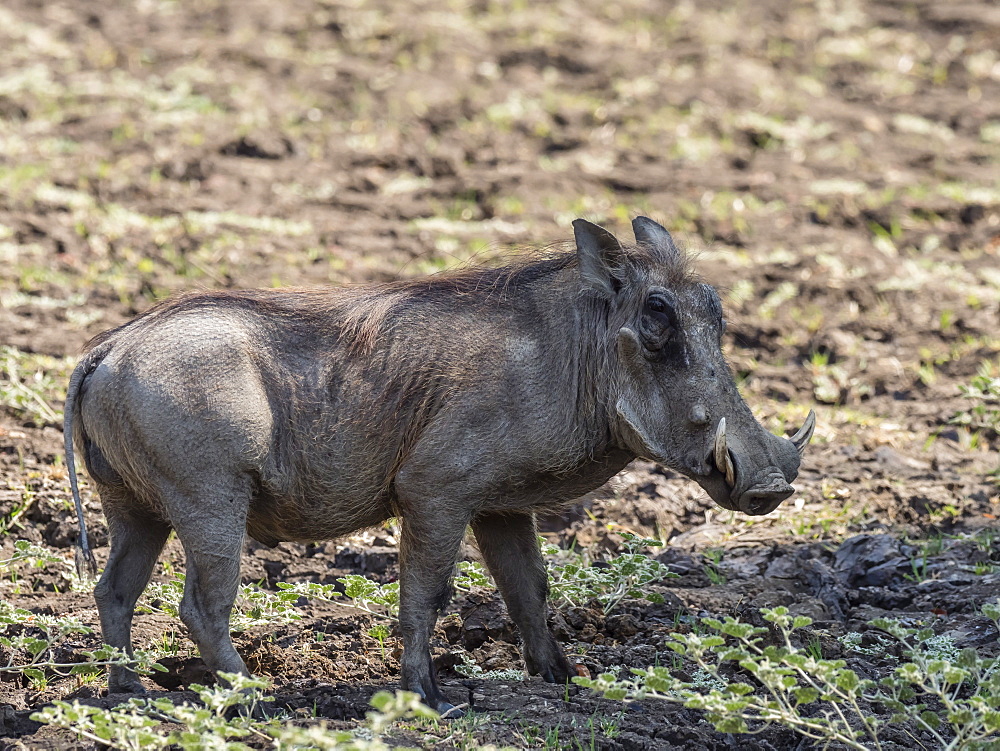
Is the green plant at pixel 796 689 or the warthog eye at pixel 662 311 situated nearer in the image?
the green plant at pixel 796 689

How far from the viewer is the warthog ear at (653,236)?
433 centimetres

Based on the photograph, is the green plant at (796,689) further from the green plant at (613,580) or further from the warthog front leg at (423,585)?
the green plant at (613,580)

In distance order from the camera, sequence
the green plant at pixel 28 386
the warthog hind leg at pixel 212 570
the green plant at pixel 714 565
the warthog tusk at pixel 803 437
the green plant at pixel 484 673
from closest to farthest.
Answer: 1. the warthog hind leg at pixel 212 570
2. the warthog tusk at pixel 803 437
3. the green plant at pixel 484 673
4. the green plant at pixel 714 565
5. the green plant at pixel 28 386

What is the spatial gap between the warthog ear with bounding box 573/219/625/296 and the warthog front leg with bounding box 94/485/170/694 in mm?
1524

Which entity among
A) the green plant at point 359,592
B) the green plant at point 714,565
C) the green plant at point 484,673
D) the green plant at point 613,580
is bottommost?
the green plant at point 714,565

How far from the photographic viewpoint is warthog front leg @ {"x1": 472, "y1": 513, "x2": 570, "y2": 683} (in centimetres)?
426

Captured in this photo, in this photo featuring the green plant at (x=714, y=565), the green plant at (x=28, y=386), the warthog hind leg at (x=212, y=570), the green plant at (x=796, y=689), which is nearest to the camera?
the green plant at (x=796, y=689)

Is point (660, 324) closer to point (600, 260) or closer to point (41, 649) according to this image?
point (600, 260)

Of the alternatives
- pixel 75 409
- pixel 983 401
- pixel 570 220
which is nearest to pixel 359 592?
pixel 75 409

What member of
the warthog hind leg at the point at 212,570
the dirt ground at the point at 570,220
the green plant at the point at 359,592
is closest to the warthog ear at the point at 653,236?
the dirt ground at the point at 570,220

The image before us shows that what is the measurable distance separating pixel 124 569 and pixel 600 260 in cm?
173

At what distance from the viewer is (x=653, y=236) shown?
4426mm

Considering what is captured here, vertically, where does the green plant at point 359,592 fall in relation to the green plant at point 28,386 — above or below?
above

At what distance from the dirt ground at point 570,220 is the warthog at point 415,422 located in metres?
0.39
